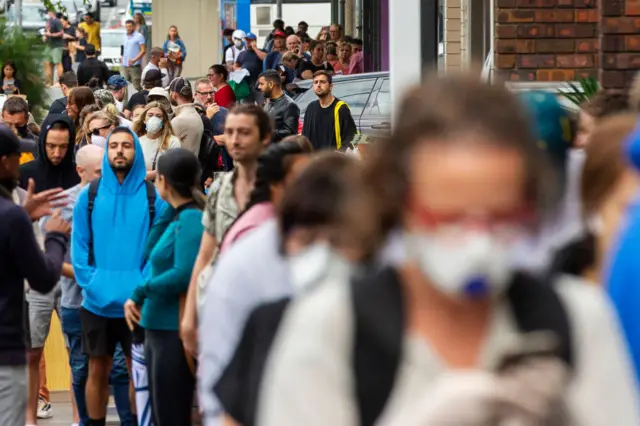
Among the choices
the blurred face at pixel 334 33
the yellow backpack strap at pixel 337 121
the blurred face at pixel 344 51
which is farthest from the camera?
the blurred face at pixel 334 33

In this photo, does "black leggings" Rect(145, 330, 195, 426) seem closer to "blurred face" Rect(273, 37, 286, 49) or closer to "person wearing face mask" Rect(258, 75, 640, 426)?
"person wearing face mask" Rect(258, 75, 640, 426)

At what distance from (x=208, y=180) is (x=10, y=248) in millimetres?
7717

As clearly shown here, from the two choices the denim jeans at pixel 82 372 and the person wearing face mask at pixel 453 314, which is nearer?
the person wearing face mask at pixel 453 314

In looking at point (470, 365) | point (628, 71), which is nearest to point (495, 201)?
point (470, 365)

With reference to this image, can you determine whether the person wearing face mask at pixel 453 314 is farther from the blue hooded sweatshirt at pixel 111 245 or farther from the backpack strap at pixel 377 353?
the blue hooded sweatshirt at pixel 111 245

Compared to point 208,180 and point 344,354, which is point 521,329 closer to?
point 344,354

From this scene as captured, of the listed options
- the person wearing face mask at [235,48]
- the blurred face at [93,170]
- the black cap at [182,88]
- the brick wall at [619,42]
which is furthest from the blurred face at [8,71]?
the person wearing face mask at [235,48]

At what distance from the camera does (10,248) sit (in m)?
5.78

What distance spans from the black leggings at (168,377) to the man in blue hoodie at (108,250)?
912 millimetres

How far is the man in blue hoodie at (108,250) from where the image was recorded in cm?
822

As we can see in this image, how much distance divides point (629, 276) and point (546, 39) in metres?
7.18

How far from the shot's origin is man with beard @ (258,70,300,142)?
51.2ft

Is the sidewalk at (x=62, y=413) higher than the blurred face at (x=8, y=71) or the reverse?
the reverse

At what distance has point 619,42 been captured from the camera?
830 centimetres
